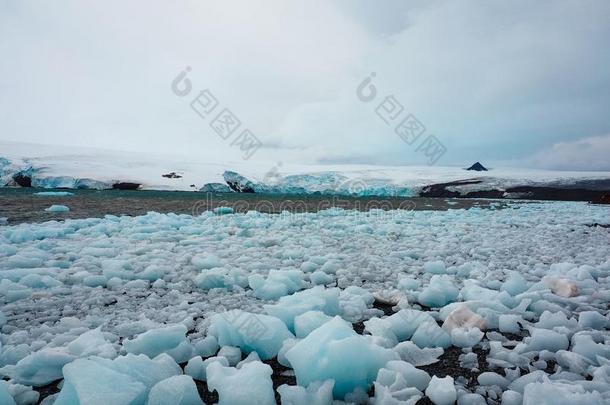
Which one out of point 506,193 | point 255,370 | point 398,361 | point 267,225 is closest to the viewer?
point 255,370

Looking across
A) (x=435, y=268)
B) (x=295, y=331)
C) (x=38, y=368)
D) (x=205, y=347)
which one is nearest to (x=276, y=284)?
(x=295, y=331)

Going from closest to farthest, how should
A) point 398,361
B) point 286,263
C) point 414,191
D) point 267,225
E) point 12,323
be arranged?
1. point 398,361
2. point 12,323
3. point 286,263
4. point 267,225
5. point 414,191

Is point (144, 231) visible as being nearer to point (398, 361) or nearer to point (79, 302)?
point (79, 302)

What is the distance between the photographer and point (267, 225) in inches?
254

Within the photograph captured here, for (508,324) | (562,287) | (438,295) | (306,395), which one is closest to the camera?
(306,395)

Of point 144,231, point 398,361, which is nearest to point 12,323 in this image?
point 398,361

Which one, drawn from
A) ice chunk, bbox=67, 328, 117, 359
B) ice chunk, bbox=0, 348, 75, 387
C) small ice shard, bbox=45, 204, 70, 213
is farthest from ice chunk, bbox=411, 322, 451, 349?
small ice shard, bbox=45, 204, 70, 213

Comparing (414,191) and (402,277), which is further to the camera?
(414,191)

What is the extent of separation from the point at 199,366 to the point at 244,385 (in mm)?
324

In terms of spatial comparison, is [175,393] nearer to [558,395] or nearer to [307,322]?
[307,322]

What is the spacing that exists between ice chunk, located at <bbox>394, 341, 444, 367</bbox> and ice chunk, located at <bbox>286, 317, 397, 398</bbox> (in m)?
0.21

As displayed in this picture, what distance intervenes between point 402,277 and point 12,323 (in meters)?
2.66

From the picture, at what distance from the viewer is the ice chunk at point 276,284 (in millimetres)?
2492

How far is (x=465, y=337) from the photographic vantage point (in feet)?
5.82
